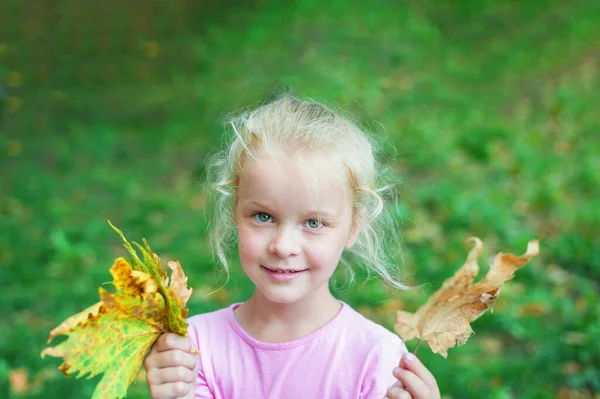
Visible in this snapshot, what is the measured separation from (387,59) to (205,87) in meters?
1.94

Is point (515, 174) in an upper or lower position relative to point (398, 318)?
lower

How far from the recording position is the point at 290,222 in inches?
74.0

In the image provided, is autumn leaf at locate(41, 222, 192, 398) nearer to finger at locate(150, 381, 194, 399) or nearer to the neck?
finger at locate(150, 381, 194, 399)

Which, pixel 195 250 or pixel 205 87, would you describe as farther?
pixel 205 87

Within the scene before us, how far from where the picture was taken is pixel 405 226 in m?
4.84

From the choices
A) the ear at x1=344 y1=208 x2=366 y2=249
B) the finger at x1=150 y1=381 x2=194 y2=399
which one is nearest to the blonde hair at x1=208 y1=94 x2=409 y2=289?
the ear at x1=344 y1=208 x2=366 y2=249

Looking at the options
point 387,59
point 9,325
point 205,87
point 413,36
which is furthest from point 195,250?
point 413,36

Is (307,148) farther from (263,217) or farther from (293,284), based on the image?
(293,284)

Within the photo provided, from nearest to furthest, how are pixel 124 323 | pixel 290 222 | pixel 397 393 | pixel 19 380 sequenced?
1. pixel 124 323
2. pixel 397 393
3. pixel 290 222
4. pixel 19 380

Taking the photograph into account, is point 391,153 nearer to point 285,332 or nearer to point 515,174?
point 515,174

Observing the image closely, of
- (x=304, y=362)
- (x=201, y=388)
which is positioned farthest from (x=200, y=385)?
(x=304, y=362)

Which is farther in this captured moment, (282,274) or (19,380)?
(19,380)

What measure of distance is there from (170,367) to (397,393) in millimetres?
494

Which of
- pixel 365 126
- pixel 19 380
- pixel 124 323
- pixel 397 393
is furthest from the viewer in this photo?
pixel 19 380
